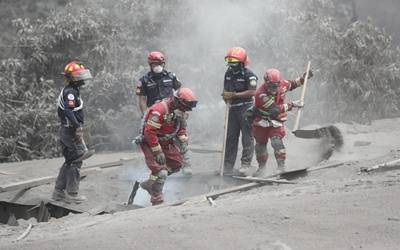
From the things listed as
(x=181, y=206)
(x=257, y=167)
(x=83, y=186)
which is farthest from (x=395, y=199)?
(x=83, y=186)

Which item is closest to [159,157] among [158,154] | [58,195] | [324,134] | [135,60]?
[158,154]

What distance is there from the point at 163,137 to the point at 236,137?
6.26 ft

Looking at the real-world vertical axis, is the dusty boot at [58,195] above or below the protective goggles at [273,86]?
below

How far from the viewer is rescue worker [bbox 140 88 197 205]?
7.45m

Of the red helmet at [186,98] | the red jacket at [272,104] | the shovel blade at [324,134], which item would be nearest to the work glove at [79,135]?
the red helmet at [186,98]

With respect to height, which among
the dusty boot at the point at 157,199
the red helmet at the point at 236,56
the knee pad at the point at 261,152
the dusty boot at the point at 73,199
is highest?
the red helmet at the point at 236,56

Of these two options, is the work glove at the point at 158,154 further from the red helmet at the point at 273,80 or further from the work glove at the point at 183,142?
the red helmet at the point at 273,80

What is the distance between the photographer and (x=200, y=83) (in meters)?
14.2

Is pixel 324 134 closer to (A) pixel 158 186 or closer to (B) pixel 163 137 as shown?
(B) pixel 163 137

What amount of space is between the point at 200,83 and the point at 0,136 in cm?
447

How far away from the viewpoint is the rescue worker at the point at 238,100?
29.5ft

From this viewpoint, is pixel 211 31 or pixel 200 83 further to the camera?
pixel 211 31

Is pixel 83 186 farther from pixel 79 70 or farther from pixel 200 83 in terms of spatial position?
pixel 200 83

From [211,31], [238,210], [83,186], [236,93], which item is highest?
A: [211,31]
